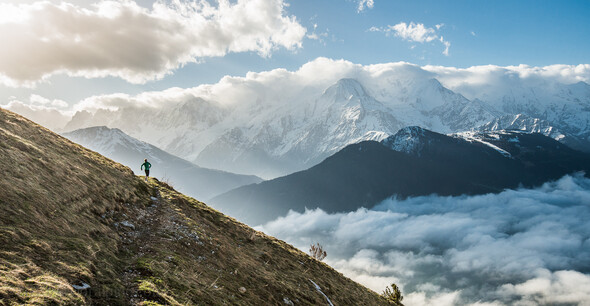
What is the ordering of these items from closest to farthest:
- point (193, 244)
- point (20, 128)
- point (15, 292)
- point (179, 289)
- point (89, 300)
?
point (15, 292) → point (89, 300) → point (179, 289) → point (193, 244) → point (20, 128)

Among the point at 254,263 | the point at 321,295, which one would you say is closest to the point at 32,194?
the point at 254,263

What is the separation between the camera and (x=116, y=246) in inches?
727

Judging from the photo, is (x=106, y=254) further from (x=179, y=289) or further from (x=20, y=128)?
(x=20, y=128)

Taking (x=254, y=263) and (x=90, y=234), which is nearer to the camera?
(x=90, y=234)

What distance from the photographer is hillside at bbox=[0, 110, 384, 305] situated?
13.5m

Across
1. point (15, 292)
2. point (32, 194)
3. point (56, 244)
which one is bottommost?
point (15, 292)

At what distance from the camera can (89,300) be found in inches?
495

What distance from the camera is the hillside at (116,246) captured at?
13453mm

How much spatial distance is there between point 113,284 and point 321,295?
17.0 metres

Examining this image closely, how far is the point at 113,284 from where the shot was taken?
14.4 metres

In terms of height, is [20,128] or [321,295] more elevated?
[20,128]

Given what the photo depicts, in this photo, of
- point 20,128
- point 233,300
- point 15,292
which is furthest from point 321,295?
point 20,128

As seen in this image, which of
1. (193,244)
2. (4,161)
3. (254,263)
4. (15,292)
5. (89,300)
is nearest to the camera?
(15,292)

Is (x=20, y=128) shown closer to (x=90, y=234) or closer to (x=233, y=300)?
(x=90, y=234)
